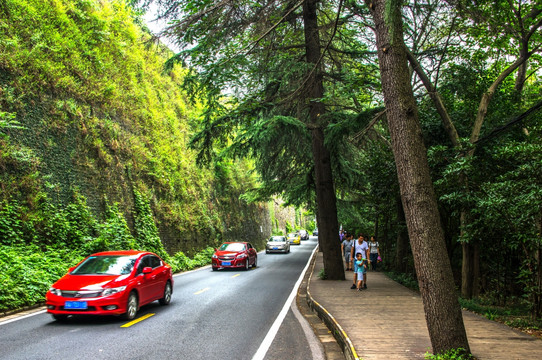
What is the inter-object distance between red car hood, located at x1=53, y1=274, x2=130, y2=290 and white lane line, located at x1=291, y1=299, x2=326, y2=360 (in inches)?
155

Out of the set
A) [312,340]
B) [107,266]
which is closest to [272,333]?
[312,340]

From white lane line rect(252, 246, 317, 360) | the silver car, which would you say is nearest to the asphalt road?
white lane line rect(252, 246, 317, 360)

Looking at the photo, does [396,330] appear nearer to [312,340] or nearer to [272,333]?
[312,340]

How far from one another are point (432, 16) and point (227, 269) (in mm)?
15622

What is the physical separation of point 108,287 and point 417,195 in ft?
20.7

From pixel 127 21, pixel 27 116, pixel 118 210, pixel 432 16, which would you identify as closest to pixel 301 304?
pixel 432 16

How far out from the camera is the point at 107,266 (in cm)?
899

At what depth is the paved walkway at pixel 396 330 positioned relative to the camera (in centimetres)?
555

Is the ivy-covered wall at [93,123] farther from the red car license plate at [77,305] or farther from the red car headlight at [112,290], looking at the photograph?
the red car headlight at [112,290]

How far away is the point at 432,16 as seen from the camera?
10609 mm

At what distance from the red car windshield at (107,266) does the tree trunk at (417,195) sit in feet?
21.4

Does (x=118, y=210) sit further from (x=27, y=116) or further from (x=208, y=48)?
(x=208, y=48)

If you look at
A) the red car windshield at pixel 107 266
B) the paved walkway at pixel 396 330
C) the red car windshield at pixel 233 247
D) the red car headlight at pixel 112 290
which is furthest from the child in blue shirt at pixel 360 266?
the red car windshield at pixel 233 247

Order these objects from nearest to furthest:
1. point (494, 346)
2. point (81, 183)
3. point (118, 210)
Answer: point (494, 346) < point (81, 183) < point (118, 210)
